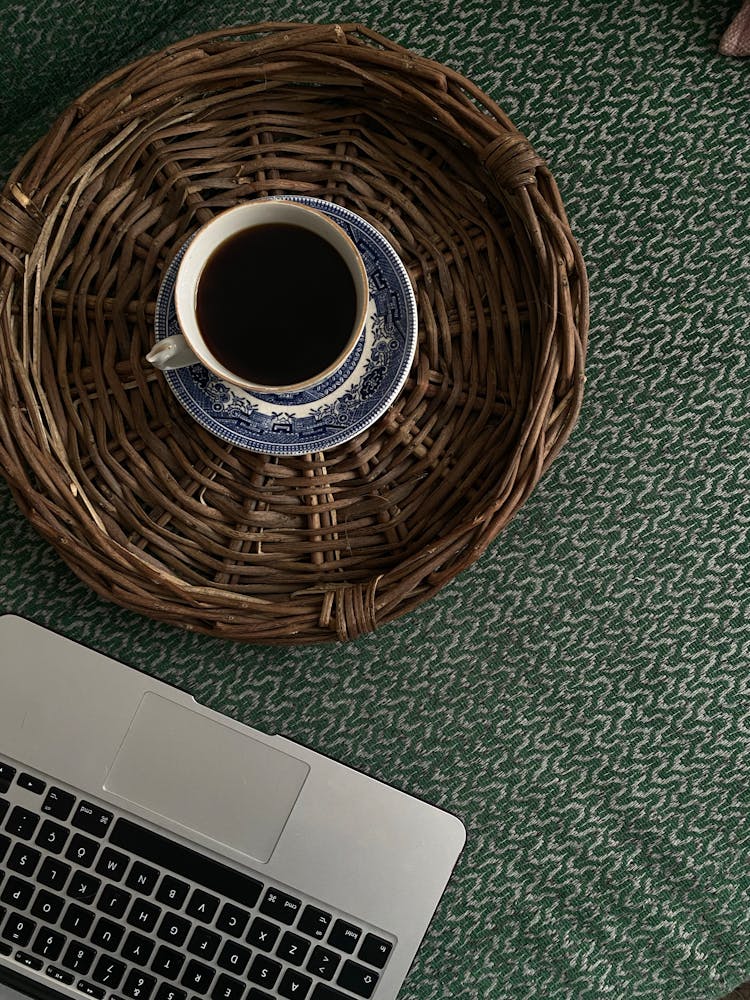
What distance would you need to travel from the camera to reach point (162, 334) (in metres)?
0.62

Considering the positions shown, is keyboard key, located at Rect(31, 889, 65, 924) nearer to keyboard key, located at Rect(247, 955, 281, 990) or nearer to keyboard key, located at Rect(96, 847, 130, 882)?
keyboard key, located at Rect(96, 847, 130, 882)

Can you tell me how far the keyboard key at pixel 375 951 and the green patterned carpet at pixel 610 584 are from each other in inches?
2.0

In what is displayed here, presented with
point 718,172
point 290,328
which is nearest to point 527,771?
point 290,328

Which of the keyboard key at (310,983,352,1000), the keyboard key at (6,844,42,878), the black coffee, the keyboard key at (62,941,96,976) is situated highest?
the black coffee

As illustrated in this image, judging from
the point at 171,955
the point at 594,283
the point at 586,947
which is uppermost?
the point at 594,283

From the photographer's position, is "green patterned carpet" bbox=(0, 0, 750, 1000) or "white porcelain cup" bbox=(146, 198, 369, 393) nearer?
"white porcelain cup" bbox=(146, 198, 369, 393)

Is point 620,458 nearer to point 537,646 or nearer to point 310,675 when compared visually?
point 537,646

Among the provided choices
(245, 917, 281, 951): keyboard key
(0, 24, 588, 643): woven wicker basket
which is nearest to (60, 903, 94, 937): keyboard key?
(245, 917, 281, 951): keyboard key

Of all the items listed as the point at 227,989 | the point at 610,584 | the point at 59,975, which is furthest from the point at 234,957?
the point at 610,584

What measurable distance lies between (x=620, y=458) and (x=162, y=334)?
0.35 metres

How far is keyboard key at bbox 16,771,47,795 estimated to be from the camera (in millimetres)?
644

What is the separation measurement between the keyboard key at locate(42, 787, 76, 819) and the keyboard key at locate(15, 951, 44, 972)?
0.31ft

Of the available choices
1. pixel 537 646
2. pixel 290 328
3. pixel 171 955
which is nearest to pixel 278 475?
pixel 290 328

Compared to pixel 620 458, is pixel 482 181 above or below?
above
